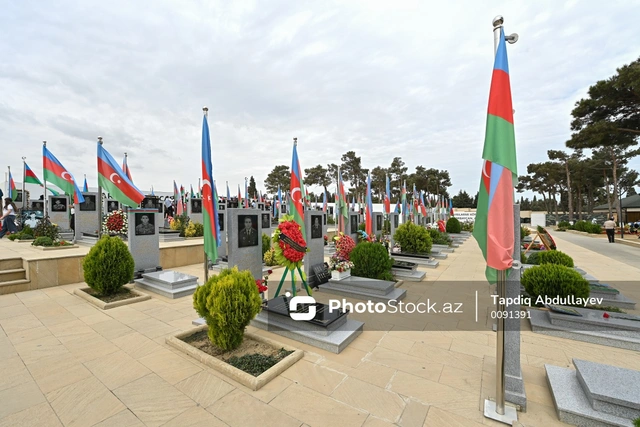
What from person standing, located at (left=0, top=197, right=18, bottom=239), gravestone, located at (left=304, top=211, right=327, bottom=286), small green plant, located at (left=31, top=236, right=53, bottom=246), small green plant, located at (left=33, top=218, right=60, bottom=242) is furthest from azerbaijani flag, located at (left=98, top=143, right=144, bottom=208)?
person standing, located at (left=0, top=197, right=18, bottom=239)

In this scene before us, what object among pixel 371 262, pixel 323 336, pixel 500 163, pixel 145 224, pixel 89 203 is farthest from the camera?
pixel 89 203

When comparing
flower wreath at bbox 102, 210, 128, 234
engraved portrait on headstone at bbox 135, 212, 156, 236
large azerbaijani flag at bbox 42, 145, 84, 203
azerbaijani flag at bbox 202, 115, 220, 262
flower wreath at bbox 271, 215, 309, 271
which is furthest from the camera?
flower wreath at bbox 102, 210, 128, 234

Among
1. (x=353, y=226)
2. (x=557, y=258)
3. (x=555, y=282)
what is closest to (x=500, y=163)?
(x=555, y=282)

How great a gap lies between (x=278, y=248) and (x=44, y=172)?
31.8ft

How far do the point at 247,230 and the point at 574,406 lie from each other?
5443 mm

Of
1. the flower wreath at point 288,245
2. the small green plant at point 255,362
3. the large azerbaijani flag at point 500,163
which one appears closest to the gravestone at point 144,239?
the flower wreath at point 288,245

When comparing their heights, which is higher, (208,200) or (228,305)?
(208,200)

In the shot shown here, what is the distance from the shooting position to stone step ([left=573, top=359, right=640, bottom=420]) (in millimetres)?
2504

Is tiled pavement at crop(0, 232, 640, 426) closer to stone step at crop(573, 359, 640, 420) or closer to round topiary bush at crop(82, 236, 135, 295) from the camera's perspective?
stone step at crop(573, 359, 640, 420)

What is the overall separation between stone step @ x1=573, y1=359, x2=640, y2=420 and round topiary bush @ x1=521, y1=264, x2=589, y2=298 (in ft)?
9.19

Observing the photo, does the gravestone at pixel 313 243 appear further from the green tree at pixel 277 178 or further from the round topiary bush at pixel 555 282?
the green tree at pixel 277 178

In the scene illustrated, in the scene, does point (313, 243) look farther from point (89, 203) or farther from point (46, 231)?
point (89, 203)

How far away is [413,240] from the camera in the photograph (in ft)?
37.7

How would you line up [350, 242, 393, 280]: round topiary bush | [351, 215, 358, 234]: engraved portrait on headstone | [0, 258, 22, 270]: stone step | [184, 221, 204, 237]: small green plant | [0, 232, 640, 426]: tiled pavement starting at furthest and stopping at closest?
[184, 221, 204, 237]: small green plant
[351, 215, 358, 234]: engraved portrait on headstone
[350, 242, 393, 280]: round topiary bush
[0, 258, 22, 270]: stone step
[0, 232, 640, 426]: tiled pavement
